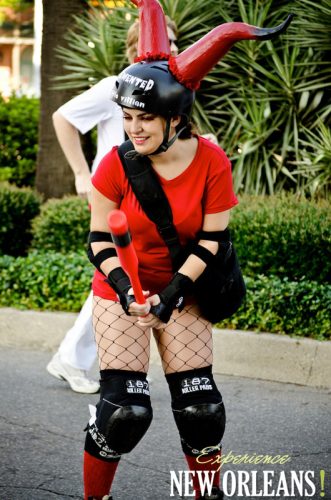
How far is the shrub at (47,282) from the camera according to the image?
7117 millimetres

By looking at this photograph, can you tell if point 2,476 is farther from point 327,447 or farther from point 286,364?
point 286,364

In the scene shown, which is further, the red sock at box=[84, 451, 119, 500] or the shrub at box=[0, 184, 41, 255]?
the shrub at box=[0, 184, 41, 255]

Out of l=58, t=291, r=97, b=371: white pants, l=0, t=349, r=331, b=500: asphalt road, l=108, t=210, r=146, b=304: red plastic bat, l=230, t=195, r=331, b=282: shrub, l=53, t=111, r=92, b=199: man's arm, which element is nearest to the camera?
l=108, t=210, r=146, b=304: red plastic bat

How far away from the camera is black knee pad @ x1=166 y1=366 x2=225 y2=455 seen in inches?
141

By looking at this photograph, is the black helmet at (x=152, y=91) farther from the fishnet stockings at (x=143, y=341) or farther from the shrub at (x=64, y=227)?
the shrub at (x=64, y=227)

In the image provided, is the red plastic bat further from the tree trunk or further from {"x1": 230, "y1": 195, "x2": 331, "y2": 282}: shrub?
the tree trunk

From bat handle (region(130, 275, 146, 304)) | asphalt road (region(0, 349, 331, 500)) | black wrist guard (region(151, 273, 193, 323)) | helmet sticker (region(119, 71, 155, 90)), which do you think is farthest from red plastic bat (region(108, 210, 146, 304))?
asphalt road (region(0, 349, 331, 500))

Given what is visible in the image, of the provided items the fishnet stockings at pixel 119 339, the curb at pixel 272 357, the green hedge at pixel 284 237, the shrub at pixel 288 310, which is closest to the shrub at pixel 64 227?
the green hedge at pixel 284 237

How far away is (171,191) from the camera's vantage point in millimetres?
3660

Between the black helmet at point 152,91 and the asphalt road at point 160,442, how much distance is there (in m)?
1.76

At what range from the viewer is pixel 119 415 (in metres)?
3.50

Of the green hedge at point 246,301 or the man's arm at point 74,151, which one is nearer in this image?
the man's arm at point 74,151

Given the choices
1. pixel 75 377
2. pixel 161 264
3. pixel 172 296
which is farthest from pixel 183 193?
pixel 75 377

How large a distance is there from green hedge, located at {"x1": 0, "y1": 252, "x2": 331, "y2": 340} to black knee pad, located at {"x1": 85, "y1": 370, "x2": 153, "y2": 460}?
2.71 m
